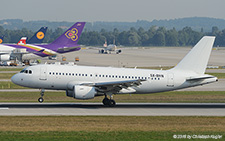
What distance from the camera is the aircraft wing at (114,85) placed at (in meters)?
42.2

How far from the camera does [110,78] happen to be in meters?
44.2

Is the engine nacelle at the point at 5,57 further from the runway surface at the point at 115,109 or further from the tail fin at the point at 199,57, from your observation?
the tail fin at the point at 199,57

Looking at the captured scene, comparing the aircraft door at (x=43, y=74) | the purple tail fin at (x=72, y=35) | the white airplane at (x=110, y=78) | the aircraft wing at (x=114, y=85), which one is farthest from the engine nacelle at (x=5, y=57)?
the aircraft wing at (x=114, y=85)

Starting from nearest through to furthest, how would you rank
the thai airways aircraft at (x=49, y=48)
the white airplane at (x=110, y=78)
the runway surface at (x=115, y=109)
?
the runway surface at (x=115, y=109), the white airplane at (x=110, y=78), the thai airways aircraft at (x=49, y=48)

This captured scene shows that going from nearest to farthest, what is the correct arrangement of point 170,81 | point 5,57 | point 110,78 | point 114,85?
1. point 114,85
2. point 110,78
3. point 170,81
4. point 5,57

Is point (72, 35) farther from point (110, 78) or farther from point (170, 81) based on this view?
point (170, 81)

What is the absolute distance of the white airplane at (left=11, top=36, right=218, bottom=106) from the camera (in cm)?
4286

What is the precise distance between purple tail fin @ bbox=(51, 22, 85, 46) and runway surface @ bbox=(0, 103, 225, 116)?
181 ft

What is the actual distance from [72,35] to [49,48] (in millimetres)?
8672

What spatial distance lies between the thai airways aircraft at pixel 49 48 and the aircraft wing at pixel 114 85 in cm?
5640

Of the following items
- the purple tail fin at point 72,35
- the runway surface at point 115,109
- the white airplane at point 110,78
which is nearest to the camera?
the runway surface at point 115,109

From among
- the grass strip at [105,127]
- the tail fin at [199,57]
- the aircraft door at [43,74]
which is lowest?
the grass strip at [105,127]

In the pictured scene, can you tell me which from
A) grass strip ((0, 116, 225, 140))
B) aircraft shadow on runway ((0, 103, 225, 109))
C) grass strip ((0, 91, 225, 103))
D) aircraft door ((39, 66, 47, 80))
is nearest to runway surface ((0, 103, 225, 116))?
aircraft shadow on runway ((0, 103, 225, 109))

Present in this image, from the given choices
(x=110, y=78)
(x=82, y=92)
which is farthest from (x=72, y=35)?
(x=82, y=92)
